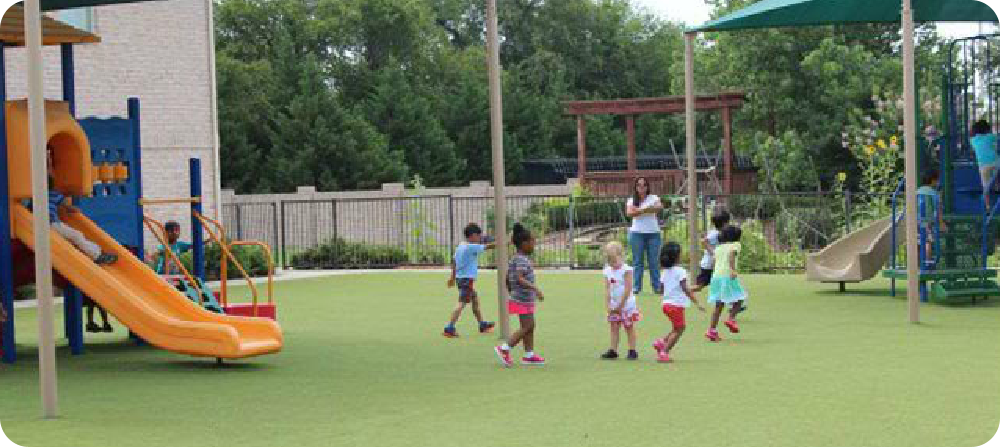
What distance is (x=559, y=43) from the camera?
76.9 m

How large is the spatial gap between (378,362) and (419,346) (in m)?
1.42

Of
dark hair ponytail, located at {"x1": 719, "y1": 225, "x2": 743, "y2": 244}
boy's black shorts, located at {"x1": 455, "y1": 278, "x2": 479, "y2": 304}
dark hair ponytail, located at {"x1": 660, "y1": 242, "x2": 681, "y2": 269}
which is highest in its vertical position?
dark hair ponytail, located at {"x1": 719, "y1": 225, "x2": 743, "y2": 244}

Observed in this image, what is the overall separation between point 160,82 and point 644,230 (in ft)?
40.2

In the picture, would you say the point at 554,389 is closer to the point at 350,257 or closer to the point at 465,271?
the point at 465,271

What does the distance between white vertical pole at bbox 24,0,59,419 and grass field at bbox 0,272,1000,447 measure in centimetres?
32

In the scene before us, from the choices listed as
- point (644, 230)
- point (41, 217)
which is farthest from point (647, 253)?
point (41, 217)

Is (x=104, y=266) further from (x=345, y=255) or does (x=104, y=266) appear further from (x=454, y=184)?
(x=454, y=184)

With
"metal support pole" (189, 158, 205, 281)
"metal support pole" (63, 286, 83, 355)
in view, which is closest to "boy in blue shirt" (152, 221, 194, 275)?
"metal support pole" (189, 158, 205, 281)

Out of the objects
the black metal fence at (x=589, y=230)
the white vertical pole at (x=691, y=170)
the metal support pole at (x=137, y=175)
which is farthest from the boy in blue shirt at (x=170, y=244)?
the black metal fence at (x=589, y=230)

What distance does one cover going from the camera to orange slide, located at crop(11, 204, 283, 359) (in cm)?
1369

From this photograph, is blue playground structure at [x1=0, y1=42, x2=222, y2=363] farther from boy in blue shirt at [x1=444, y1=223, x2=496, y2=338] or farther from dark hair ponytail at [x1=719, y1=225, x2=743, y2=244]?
dark hair ponytail at [x1=719, y1=225, x2=743, y2=244]

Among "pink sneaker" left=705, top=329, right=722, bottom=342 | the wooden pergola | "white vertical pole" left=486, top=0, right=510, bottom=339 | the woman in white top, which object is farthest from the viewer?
the wooden pergola

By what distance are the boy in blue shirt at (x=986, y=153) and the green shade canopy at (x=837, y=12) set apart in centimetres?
188

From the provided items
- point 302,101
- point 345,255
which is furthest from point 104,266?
point 302,101
